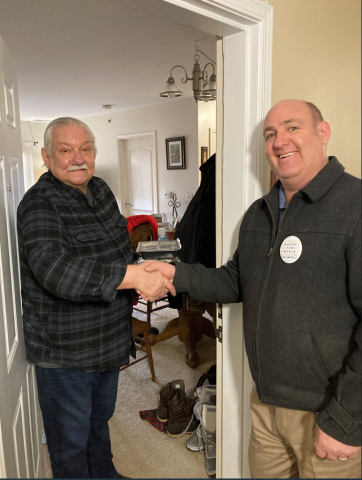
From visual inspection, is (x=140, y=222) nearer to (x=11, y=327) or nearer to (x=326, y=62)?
(x=11, y=327)

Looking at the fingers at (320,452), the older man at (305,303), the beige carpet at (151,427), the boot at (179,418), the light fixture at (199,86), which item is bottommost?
the beige carpet at (151,427)

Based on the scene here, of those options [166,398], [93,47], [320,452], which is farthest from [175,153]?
[320,452]

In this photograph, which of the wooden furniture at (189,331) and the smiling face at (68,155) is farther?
the wooden furniture at (189,331)

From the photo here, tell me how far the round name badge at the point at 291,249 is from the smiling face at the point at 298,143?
0.17m

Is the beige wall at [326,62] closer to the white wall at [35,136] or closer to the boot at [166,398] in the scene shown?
the boot at [166,398]

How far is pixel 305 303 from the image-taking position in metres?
1.03

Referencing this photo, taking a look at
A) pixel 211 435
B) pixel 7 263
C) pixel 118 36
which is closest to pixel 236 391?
pixel 211 435

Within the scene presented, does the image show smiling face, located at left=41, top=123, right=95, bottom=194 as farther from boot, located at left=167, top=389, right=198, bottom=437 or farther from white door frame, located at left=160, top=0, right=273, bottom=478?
boot, located at left=167, top=389, right=198, bottom=437

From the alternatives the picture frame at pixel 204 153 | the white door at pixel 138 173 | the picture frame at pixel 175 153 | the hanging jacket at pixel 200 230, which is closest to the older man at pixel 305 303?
the hanging jacket at pixel 200 230

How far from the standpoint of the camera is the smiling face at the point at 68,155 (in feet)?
4.36

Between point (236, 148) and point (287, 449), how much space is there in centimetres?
102

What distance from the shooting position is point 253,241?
1203 millimetres

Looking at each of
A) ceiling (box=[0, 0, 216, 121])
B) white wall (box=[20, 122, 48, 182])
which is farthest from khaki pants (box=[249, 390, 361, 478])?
white wall (box=[20, 122, 48, 182])

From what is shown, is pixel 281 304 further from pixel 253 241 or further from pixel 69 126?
pixel 69 126
